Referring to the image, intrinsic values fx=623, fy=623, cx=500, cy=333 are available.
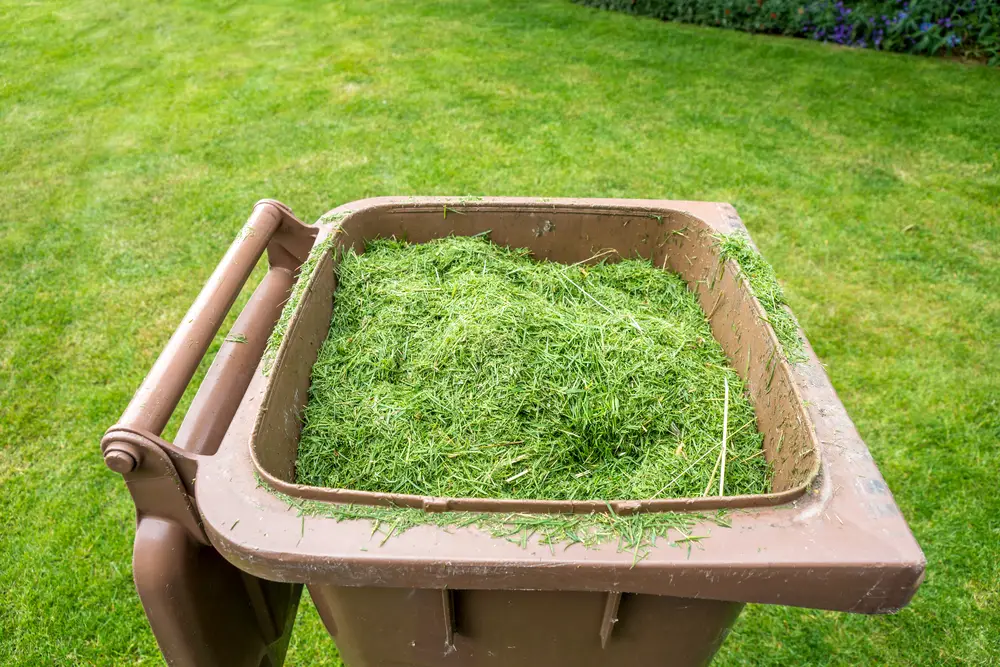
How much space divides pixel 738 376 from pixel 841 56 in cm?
736

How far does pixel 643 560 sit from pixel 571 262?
4.83 ft

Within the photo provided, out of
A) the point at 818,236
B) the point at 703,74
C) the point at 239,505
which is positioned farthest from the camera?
the point at 703,74

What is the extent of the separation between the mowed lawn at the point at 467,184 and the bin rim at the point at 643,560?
1.52m

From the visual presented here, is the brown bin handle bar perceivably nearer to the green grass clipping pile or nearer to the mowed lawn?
the green grass clipping pile

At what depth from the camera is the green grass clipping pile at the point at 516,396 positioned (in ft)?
5.13

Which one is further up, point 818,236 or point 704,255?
point 704,255

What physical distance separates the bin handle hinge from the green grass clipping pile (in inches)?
11.8

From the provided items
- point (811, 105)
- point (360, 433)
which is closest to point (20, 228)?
point (360, 433)

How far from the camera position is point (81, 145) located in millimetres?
5723

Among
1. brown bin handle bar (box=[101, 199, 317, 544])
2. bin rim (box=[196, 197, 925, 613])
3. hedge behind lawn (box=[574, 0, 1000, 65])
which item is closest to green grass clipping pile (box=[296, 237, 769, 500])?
brown bin handle bar (box=[101, 199, 317, 544])

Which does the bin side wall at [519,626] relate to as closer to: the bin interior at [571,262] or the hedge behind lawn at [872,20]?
the bin interior at [571,262]

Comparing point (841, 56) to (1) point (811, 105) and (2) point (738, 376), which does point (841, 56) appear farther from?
(2) point (738, 376)

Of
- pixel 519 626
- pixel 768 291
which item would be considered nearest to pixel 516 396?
pixel 519 626

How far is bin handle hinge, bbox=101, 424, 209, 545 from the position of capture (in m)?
1.25
